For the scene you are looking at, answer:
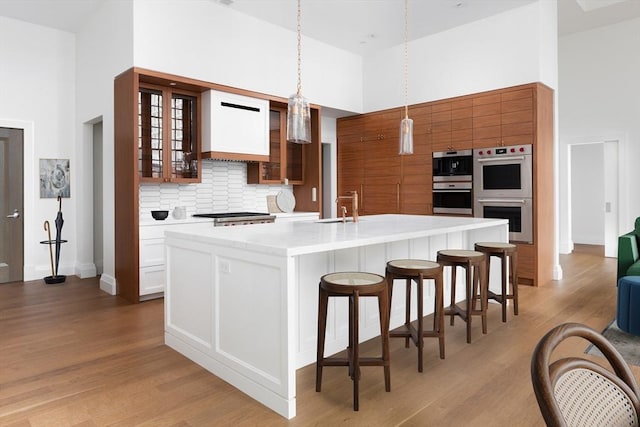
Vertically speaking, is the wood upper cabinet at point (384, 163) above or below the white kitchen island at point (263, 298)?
above

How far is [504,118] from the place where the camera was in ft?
17.9

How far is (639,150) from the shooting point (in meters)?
6.88

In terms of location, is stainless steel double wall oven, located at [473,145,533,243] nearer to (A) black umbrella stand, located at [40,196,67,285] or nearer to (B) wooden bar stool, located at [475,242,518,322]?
(B) wooden bar stool, located at [475,242,518,322]

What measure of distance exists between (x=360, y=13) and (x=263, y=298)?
4.52 metres

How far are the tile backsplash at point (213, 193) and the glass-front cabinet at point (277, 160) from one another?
8.6 inches

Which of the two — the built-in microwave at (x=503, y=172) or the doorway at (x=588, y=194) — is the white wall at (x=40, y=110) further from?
the doorway at (x=588, y=194)

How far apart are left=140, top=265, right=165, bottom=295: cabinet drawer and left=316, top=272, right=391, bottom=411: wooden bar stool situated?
274cm

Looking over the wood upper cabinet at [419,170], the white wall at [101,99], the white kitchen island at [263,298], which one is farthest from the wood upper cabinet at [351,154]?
the white wall at [101,99]

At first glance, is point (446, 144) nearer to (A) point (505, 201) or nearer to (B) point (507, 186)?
(B) point (507, 186)

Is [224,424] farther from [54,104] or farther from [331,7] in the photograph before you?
[54,104]

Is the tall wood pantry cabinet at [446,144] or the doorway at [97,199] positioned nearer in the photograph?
Result: the tall wood pantry cabinet at [446,144]

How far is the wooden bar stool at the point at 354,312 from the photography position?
2262 millimetres

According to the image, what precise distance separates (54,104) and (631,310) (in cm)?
704

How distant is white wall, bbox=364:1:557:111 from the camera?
5227mm
